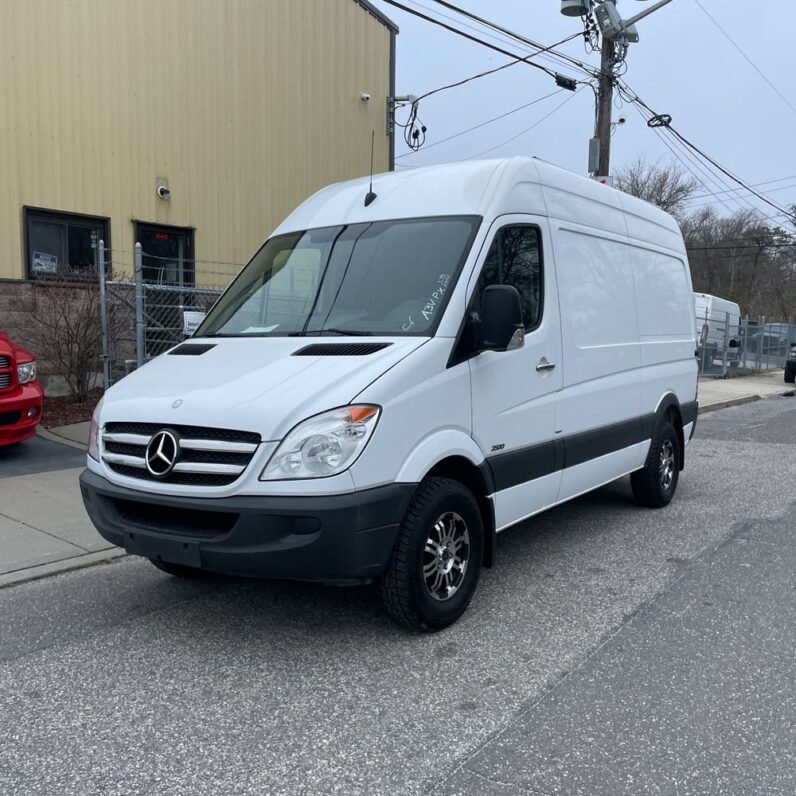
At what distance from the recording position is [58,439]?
8.76 meters

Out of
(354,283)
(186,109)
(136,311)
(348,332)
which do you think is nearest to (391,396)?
(348,332)

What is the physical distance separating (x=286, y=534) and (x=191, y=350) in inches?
63.1

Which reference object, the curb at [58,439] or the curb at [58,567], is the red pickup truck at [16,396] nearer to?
the curb at [58,439]

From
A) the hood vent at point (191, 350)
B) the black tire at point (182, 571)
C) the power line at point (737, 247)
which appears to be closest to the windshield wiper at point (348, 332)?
the hood vent at point (191, 350)

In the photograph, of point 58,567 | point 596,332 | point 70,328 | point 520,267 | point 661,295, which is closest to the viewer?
point 520,267

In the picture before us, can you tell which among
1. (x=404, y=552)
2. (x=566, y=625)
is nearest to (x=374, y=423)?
(x=404, y=552)

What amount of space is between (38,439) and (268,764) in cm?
689

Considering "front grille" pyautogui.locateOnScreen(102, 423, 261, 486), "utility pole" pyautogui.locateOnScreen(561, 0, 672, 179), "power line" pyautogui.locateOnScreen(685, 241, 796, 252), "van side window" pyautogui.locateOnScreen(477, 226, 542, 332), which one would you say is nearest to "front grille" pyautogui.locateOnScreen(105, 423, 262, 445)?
"front grille" pyautogui.locateOnScreen(102, 423, 261, 486)

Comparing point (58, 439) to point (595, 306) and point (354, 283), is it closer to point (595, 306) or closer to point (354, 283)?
point (354, 283)

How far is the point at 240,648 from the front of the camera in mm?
3873

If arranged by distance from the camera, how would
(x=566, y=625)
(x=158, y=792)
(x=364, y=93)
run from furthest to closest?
(x=364, y=93) → (x=566, y=625) → (x=158, y=792)

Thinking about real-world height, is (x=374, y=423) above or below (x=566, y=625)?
above

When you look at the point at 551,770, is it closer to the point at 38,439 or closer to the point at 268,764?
the point at 268,764

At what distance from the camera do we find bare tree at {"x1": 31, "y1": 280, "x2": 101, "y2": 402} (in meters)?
10.2
